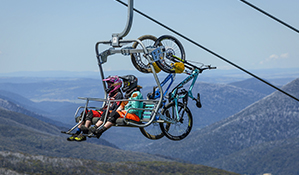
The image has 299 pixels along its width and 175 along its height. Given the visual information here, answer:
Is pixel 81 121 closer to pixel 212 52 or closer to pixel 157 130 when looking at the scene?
pixel 157 130

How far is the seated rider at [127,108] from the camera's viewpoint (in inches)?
803

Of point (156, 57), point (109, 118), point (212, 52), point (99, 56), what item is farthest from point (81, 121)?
point (212, 52)

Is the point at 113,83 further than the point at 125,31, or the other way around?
the point at 113,83

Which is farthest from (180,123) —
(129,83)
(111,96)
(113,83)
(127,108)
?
(113,83)

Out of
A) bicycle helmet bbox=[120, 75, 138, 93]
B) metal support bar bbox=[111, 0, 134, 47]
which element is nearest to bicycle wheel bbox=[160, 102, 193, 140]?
bicycle helmet bbox=[120, 75, 138, 93]

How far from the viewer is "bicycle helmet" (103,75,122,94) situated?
22.2 metres

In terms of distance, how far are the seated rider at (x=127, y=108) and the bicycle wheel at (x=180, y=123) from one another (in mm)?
1839


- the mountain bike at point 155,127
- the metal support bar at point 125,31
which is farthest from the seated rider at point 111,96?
the metal support bar at point 125,31

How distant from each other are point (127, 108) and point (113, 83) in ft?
5.07

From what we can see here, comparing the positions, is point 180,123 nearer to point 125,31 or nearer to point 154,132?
point 154,132

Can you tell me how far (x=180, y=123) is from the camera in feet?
73.9

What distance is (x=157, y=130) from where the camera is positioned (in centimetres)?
2348

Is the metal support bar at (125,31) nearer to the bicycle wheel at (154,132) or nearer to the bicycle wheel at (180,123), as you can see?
the bicycle wheel at (180,123)

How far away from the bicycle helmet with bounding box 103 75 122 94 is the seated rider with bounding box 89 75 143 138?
30cm
